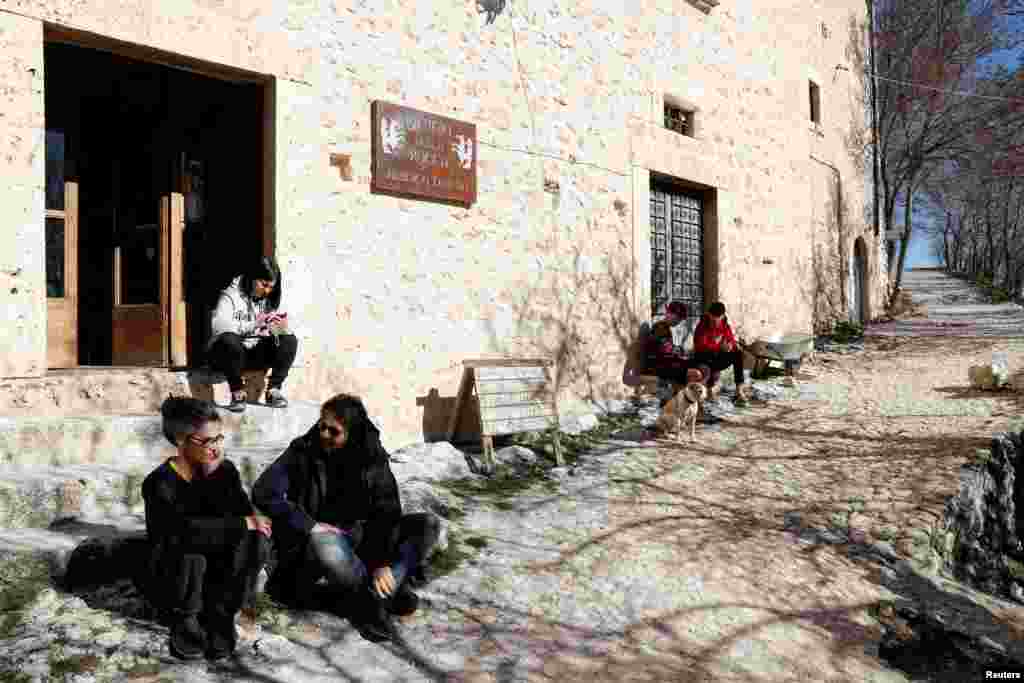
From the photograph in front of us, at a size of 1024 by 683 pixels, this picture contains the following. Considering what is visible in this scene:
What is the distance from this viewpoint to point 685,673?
11.3ft

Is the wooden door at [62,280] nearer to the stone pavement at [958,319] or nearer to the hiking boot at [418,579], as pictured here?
the hiking boot at [418,579]

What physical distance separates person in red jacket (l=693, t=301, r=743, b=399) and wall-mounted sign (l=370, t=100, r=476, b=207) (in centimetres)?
314

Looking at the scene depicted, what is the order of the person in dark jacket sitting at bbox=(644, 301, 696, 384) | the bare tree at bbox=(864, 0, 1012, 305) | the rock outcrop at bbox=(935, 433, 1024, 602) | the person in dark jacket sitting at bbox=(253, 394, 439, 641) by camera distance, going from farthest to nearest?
the bare tree at bbox=(864, 0, 1012, 305) → the person in dark jacket sitting at bbox=(644, 301, 696, 384) → the rock outcrop at bbox=(935, 433, 1024, 602) → the person in dark jacket sitting at bbox=(253, 394, 439, 641)

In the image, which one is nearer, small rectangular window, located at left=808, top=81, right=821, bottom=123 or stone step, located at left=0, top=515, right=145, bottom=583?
stone step, located at left=0, top=515, right=145, bottom=583

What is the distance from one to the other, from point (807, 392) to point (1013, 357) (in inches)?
143

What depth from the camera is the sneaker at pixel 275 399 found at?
5219 mm

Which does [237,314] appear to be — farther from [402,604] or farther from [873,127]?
[873,127]

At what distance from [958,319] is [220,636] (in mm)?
17394

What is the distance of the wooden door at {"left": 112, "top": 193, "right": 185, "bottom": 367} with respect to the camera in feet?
19.2

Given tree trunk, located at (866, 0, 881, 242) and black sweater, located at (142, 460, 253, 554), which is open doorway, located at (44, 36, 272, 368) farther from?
tree trunk, located at (866, 0, 881, 242)

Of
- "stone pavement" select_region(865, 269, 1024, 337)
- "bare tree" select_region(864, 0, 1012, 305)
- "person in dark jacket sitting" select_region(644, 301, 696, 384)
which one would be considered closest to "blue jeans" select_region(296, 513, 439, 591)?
"person in dark jacket sitting" select_region(644, 301, 696, 384)

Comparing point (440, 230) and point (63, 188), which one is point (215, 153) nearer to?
point (63, 188)

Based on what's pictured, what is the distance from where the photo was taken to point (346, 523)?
12.3ft

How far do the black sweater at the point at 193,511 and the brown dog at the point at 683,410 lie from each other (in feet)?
15.2
